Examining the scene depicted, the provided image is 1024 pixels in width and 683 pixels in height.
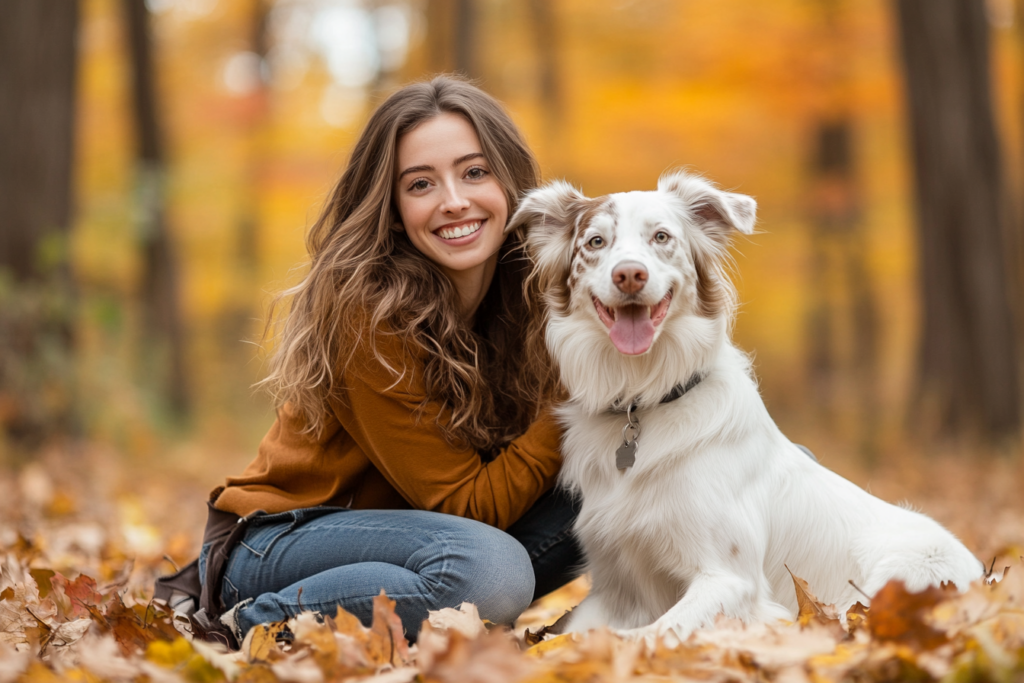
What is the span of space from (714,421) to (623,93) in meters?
13.4

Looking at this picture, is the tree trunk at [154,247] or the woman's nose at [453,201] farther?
the tree trunk at [154,247]

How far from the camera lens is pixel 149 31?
511 inches

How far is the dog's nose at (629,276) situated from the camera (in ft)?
9.50

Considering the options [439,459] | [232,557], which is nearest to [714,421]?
[439,459]

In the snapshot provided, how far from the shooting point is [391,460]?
317cm

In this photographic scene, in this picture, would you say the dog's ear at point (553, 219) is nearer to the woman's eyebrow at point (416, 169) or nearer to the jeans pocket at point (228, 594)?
the woman's eyebrow at point (416, 169)

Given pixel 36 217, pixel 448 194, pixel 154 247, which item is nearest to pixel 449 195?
pixel 448 194

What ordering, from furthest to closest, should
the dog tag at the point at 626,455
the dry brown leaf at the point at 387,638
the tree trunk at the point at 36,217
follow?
the tree trunk at the point at 36,217
the dog tag at the point at 626,455
the dry brown leaf at the point at 387,638

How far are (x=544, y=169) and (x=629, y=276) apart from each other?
1910mm

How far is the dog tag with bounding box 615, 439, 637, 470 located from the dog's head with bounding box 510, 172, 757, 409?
312 millimetres

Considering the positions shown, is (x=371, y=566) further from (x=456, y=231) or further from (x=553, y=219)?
(x=553, y=219)

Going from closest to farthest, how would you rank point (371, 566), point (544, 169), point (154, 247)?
1. point (371, 566)
2. point (544, 169)
3. point (154, 247)

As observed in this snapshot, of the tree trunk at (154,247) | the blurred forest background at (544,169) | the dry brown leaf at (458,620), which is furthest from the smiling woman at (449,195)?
the tree trunk at (154,247)

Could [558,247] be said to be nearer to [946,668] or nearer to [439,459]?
[439,459]
